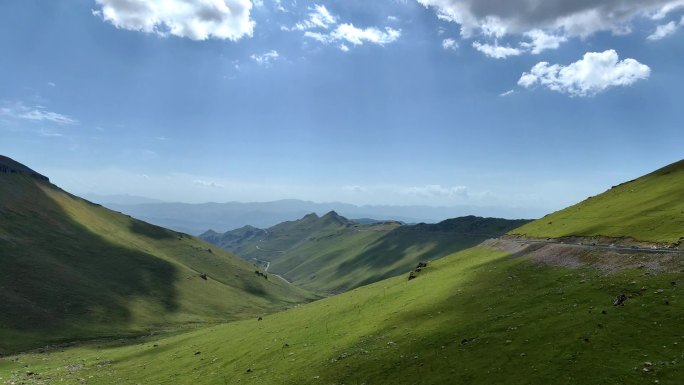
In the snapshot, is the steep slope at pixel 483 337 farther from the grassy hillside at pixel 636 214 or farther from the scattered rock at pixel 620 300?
the grassy hillside at pixel 636 214

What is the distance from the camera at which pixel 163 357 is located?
68500mm

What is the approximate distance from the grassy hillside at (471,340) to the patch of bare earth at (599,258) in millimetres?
1567

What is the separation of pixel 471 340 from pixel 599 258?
2254 centimetres

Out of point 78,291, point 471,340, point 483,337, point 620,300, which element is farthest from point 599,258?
point 78,291

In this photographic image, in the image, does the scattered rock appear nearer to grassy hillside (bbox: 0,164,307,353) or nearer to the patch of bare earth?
the patch of bare earth

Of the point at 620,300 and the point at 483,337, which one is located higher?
the point at 620,300

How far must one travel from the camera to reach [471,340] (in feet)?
116

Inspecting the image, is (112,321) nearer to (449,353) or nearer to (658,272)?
(449,353)

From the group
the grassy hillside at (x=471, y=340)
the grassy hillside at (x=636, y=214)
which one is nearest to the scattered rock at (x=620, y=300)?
the grassy hillside at (x=471, y=340)

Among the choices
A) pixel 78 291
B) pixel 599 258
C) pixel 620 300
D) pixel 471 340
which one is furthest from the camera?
pixel 78 291

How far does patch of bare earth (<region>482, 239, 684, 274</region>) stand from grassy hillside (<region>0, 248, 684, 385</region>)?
1.57 meters

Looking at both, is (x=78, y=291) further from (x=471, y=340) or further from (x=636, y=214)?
(x=636, y=214)

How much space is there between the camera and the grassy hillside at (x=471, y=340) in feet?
91.4

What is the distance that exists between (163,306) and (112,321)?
91.3 ft
